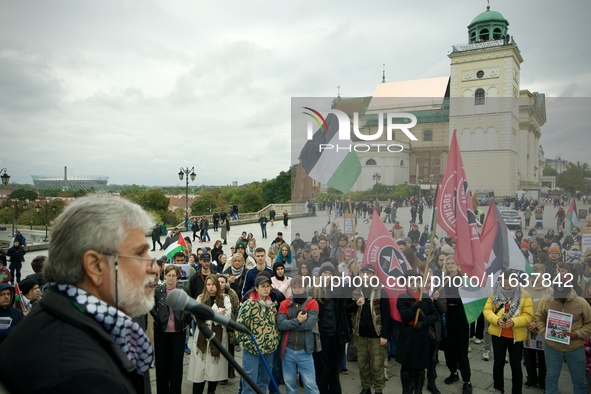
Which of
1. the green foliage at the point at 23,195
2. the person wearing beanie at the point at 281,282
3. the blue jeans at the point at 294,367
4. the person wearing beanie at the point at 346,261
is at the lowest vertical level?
the blue jeans at the point at 294,367

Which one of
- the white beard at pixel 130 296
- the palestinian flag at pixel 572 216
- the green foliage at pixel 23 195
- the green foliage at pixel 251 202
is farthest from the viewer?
the green foliage at pixel 251 202

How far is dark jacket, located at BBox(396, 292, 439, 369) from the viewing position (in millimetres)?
5598

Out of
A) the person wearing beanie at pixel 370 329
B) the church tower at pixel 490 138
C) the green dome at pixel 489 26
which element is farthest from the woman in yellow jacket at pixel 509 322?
the green dome at pixel 489 26

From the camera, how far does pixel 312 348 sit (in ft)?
18.3

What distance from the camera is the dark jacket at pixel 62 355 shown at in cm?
111

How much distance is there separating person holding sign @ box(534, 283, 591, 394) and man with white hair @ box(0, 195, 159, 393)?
577 cm

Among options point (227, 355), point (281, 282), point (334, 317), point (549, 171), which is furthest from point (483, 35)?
point (227, 355)

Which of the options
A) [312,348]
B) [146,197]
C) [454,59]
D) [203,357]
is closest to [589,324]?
[312,348]

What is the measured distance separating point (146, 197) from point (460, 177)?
71.0 m

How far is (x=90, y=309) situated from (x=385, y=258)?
5952 millimetres

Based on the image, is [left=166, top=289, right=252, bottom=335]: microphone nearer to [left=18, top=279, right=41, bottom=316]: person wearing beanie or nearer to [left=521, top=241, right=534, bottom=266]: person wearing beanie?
[left=18, top=279, right=41, bottom=316]: person wearing beanie

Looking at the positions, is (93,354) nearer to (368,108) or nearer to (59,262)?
(59,262)

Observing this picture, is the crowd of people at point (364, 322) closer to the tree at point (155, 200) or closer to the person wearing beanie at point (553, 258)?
the person wearing beanie at point (553, 258)

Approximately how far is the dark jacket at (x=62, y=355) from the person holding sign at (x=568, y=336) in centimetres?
594
